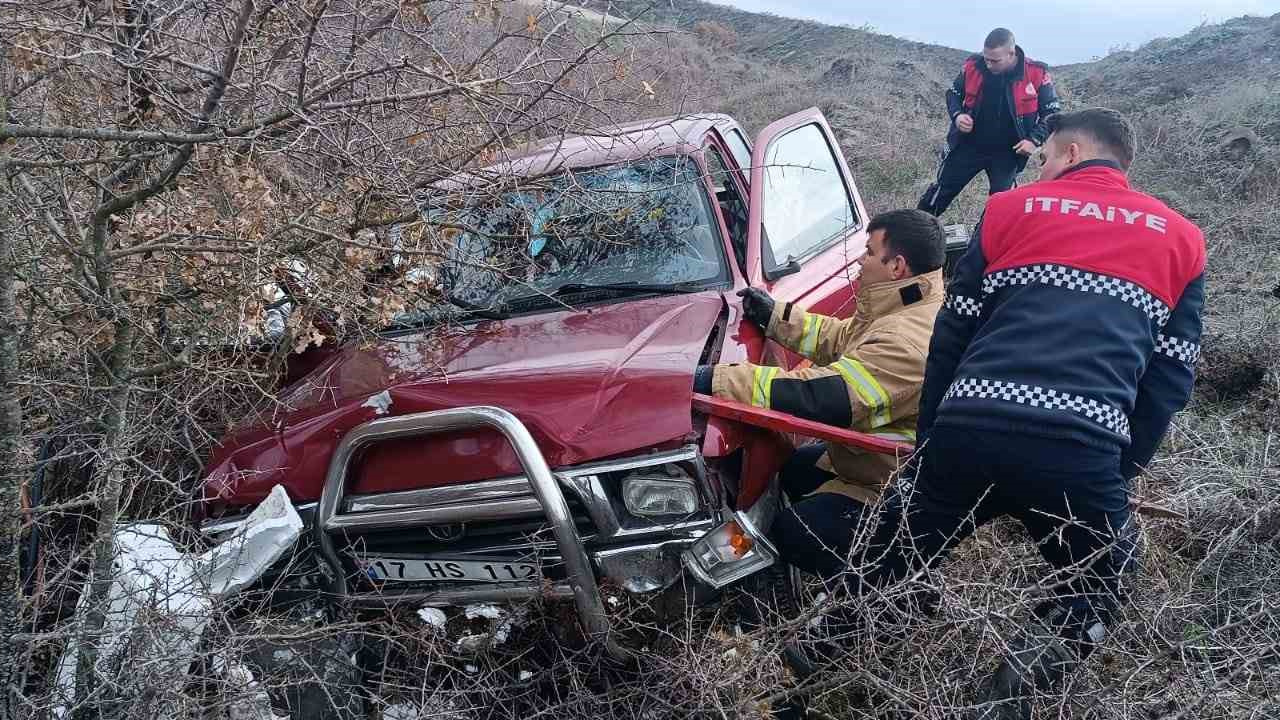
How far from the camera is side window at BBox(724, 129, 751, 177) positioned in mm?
3961

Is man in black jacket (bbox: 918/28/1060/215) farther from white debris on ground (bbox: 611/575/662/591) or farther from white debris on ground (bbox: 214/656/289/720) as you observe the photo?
white debris on ground (bbox: 214/656/289/720)

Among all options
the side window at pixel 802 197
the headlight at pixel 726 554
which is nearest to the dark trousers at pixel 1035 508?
the headlight at pixel 726 554

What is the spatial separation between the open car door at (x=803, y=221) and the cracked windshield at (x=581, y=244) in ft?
0.80

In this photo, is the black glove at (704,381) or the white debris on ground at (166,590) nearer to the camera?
the white debris on ground at (166,590)

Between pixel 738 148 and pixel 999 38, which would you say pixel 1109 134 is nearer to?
pixel 738 148

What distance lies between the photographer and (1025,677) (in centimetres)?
244

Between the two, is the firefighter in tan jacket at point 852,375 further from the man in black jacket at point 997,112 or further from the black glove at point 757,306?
the man in black jacket at point 997,112

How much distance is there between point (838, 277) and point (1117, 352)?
1.82 m

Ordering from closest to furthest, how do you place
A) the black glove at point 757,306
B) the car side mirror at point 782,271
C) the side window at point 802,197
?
the black glove at point 757,306 < the car side mirror at point 782,271 < the side window at point 802,197

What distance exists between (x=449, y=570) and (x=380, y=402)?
54cm

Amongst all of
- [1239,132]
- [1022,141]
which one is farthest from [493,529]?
[1239,132]

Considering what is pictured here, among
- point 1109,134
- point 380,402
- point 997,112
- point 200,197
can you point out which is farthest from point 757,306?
point 997,112

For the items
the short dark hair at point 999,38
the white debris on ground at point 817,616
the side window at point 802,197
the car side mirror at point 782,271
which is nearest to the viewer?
the white debris on ground at point 817,616

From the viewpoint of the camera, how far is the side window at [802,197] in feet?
12.2
